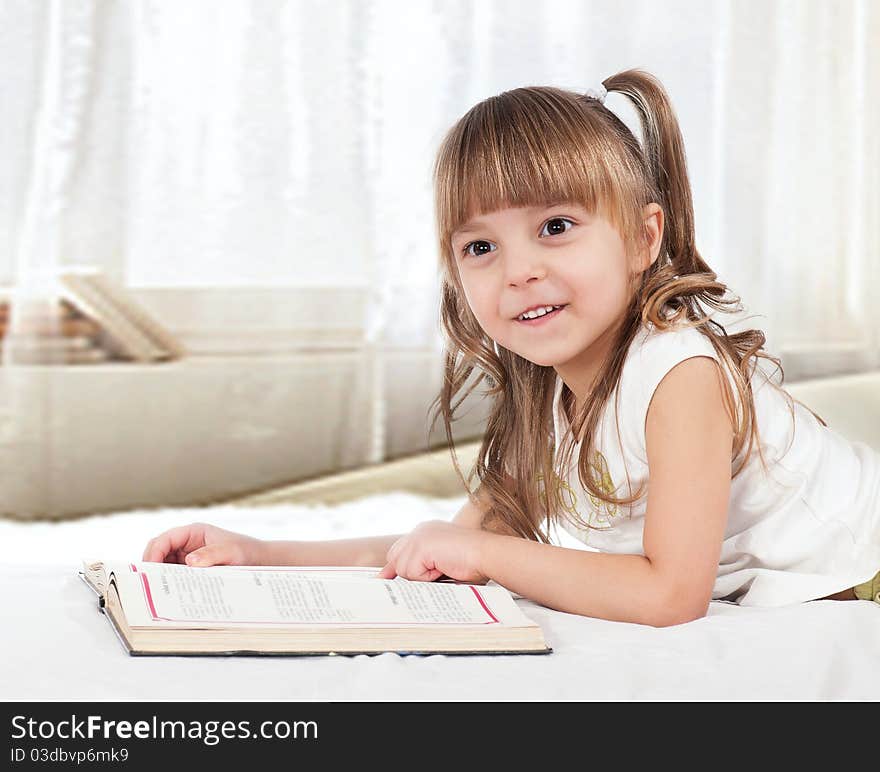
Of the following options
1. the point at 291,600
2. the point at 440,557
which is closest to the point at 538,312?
the point at 440,557

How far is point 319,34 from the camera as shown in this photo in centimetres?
198

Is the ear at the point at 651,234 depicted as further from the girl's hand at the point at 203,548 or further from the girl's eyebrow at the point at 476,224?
the girl's hand at the point at 203,548

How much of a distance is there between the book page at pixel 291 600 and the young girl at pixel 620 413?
7cm

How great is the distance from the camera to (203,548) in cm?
93

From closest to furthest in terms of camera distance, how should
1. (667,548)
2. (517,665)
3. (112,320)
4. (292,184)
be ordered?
(517,665) < (667,548) < (112,320) < (292,184)

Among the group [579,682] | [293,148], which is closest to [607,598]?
[579,682]

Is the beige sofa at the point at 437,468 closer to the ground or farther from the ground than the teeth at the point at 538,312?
closer to the ground

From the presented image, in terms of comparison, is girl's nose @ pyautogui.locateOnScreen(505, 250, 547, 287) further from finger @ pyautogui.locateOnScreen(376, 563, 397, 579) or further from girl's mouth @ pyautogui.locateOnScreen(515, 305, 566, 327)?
finger @ pyautogui.locateOnScreen(376, 563, 397, 579)

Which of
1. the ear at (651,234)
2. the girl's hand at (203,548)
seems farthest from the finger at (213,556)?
the ear at (651,234)

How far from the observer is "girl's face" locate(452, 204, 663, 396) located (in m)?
0.91

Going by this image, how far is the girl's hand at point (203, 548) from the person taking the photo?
0.93 metres

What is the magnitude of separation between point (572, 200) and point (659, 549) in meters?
0.30

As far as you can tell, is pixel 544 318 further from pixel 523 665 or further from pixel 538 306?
pixel 523 665
